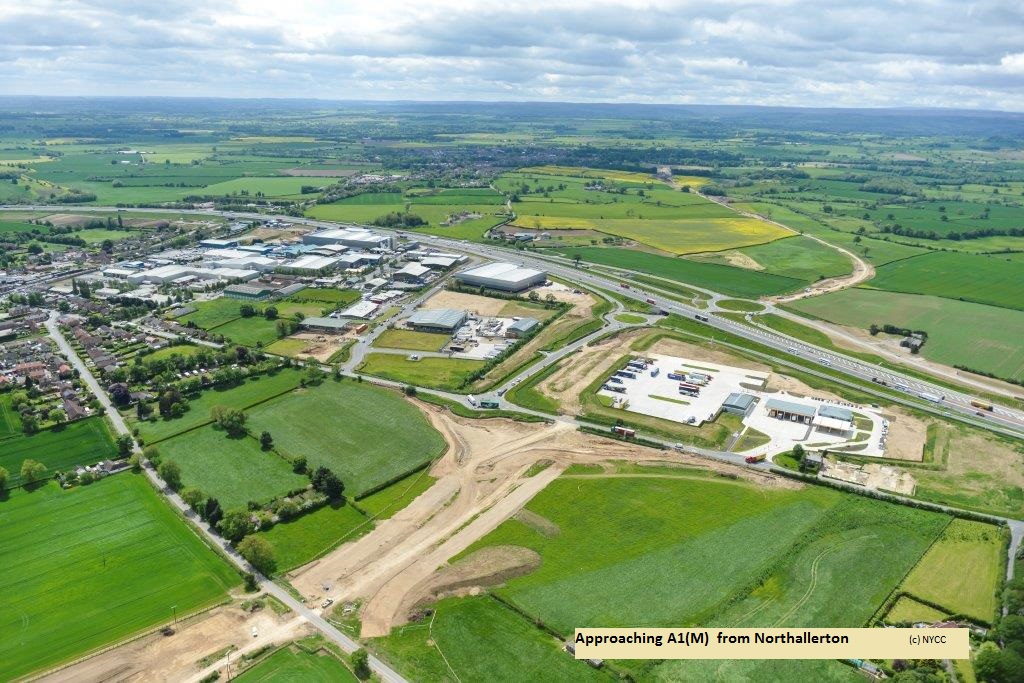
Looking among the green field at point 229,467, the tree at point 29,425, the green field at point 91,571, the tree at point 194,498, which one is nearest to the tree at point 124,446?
the green field at point 229,467

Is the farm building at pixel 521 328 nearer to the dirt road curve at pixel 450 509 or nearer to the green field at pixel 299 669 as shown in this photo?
the dirt road curve at pixel 450 509

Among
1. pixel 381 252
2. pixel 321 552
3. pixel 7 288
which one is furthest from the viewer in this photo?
pixel 381 252

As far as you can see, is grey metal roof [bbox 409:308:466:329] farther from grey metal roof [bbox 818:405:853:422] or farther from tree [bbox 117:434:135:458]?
grey metal roof [bbox 818:405:853:422]

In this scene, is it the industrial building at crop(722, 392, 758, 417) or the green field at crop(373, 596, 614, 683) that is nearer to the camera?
the green field at crop(373, 596, 614, 683)

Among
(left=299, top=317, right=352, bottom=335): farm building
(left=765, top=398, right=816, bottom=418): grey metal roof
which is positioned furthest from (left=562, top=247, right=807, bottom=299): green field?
(left=299, top=317, right=352, bottom=335): farm building

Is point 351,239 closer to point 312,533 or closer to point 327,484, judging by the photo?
point 327,484

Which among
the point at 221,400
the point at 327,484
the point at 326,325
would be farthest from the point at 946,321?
the point at 221,400

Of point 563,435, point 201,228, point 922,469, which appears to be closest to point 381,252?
point 201,228

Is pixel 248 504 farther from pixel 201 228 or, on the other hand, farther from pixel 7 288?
pixel 201 228
